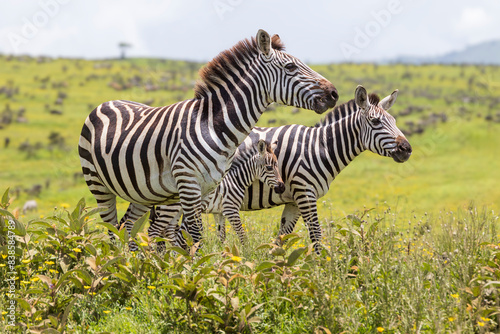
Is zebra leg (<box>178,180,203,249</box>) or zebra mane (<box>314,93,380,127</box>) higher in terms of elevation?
zebra mane (<box>314,93,380,127</box>)

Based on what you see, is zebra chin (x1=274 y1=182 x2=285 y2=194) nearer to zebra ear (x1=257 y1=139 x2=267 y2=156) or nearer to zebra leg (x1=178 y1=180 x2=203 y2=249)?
zebra ear (x1=257 y1=139 x2=267 y2=156)

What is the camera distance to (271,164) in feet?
27.1

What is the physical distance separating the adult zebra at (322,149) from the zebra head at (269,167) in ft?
0.62

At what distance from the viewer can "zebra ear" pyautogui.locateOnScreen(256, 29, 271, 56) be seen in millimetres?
6234

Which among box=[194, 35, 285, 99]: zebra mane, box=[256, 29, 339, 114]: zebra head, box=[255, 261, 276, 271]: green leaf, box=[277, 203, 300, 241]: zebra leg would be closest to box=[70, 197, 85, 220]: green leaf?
box=[194, 35, 285, 99]: zebra mane

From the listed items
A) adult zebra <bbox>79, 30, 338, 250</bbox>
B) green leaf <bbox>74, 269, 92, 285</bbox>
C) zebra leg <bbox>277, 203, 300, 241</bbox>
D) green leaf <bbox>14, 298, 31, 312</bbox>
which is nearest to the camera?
green leaf <bbox>14, 298, 31, 312</bbox>

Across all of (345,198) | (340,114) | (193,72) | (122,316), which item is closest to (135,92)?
(193,72)

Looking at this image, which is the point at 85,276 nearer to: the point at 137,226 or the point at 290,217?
the point at 137,226

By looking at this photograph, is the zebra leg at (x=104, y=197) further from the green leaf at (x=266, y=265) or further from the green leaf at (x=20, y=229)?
the green leaf at (x=266, y=265)

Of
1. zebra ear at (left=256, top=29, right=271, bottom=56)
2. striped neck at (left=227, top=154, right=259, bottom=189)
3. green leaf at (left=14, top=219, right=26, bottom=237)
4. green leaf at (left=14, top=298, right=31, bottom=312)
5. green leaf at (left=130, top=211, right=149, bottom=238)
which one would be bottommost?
green leaf at (left=14, top=298, right=31, bottom=312)

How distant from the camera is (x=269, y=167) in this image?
27.1 ft

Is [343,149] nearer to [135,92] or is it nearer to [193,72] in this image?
[135,92]

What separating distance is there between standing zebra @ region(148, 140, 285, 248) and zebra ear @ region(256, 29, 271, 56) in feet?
7.60

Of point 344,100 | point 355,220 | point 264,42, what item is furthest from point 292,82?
point 344,100
